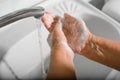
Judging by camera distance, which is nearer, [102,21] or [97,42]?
[97,42]

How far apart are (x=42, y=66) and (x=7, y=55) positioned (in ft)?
0.44

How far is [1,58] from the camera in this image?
24.9 inches

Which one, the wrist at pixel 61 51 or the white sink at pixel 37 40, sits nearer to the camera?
the wrist at pixel 61 51

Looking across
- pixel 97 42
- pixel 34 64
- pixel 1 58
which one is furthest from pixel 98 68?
pixel 1 58

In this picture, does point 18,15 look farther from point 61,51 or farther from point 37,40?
point 37,40

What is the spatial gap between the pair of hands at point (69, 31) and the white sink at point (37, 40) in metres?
0.09

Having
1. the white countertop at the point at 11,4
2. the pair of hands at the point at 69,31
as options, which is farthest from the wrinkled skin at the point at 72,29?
the white countertop at the point at 11,4

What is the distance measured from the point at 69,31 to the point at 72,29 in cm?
2

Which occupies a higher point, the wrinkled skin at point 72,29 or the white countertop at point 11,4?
the white countertop at point 11,4

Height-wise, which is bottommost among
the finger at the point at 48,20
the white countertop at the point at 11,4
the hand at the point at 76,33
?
the hand at the point at 76,33

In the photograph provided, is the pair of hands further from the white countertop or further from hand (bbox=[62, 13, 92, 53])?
the white countertop

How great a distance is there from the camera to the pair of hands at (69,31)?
0.61 metres

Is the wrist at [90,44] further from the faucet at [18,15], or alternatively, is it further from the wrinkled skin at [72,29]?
the faucet at [18,15]

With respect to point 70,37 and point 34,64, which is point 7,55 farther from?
point 70,37
